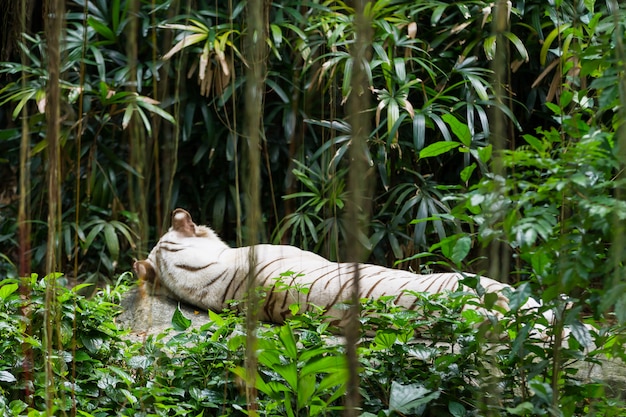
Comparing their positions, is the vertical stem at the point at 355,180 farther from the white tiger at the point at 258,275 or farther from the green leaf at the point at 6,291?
the white tiger at the point at 258,275

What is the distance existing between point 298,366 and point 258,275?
145cm

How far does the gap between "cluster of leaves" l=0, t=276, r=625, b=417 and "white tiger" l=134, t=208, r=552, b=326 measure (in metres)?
0.58

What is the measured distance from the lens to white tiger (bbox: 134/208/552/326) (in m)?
2.81

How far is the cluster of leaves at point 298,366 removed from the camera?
5.49ft

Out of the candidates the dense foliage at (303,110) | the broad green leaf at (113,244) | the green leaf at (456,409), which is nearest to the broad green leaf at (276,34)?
the dense foliage at (303,110)

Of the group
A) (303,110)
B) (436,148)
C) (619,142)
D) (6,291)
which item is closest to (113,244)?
(303,110)

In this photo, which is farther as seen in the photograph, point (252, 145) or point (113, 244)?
point (113, 244)

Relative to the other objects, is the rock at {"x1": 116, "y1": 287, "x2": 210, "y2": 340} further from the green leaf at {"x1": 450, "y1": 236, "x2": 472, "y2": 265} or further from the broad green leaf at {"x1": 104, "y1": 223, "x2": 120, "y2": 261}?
the green leaf at {"x1": 450, "y1": 236, "x2": 472, "y2": 265}

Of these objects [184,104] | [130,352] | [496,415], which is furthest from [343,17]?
[496,415]

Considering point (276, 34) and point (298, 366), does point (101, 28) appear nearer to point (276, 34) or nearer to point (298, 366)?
point (276, 34)

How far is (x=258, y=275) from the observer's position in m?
3.23

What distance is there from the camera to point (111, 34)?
4512mm

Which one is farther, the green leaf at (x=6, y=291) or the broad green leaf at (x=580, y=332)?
the green leaf at (x=6, y=291)

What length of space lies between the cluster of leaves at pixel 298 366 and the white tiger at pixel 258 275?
575 millimetres
